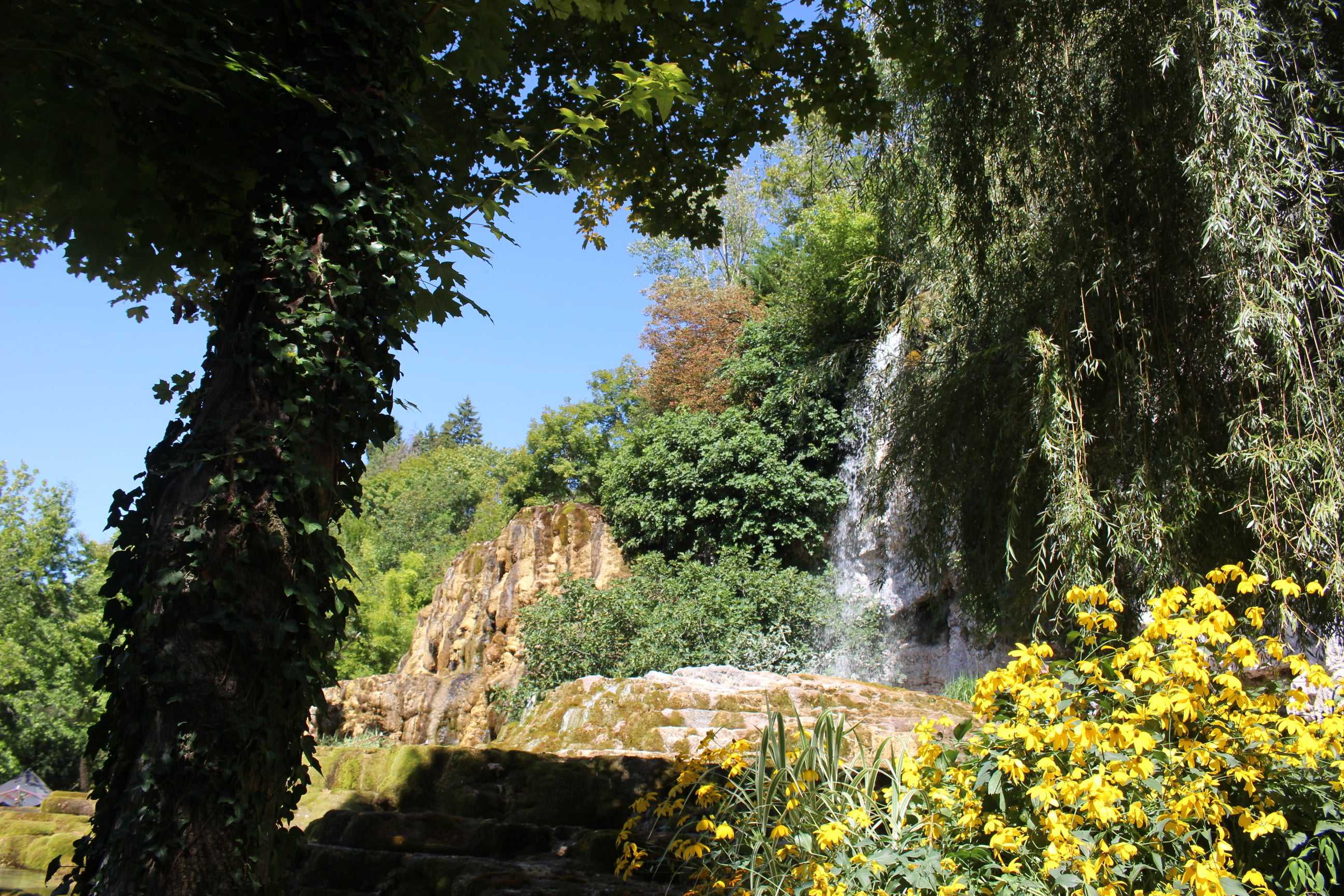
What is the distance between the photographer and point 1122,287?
5.64 metres

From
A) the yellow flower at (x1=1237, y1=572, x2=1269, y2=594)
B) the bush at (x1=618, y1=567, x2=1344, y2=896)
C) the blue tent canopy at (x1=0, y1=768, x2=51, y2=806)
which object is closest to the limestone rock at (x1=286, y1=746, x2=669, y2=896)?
the bush at (x1=618, y1=567, x2=1344, y2=896)

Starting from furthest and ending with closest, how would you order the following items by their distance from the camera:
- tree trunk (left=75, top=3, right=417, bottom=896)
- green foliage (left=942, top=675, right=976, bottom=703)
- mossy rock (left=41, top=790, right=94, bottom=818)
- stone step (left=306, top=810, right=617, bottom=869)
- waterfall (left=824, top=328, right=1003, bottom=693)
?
waterfall (left=824, top=328, right=1003, bottom=693) < green foliage (left=942, top=675, right=976, bottom=703) < mossy rock (left=41, top=790, right=94, bottom=818) < stone step (left=306, top=810, right=617, bottom=869) < tree trunk (left=75, top=3, right=417, bottom=896)

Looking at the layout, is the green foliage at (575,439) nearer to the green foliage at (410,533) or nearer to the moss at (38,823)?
the green foliage at (410,533)

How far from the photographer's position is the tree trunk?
93.7 inches

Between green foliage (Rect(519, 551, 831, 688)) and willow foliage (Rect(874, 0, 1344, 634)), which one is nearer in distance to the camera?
willow foliage (Rect(874, 0, 1344, 634))

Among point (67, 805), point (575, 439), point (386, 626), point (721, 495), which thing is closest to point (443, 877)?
point (67, 805)

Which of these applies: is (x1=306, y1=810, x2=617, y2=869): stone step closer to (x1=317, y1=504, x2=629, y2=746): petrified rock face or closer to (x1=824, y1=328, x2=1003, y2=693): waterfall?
(x1=824, y1=328, x2=1003, y2=693): waterfall

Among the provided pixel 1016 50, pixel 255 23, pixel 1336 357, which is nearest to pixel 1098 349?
pixel 1336 357

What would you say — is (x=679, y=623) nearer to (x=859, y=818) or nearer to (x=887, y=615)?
(x=887, y=615)

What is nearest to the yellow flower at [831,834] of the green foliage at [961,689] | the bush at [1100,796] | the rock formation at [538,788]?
the bush at [1100,796]

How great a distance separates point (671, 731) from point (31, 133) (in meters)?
5.18

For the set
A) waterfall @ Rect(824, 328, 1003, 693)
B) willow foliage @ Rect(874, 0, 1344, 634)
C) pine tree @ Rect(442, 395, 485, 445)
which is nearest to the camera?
willow foliage @ Rect(874, 0, 1344, 634)

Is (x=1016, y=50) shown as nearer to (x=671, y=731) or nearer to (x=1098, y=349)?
(x=1098, y=349)

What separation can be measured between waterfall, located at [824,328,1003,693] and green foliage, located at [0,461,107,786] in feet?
54.5
